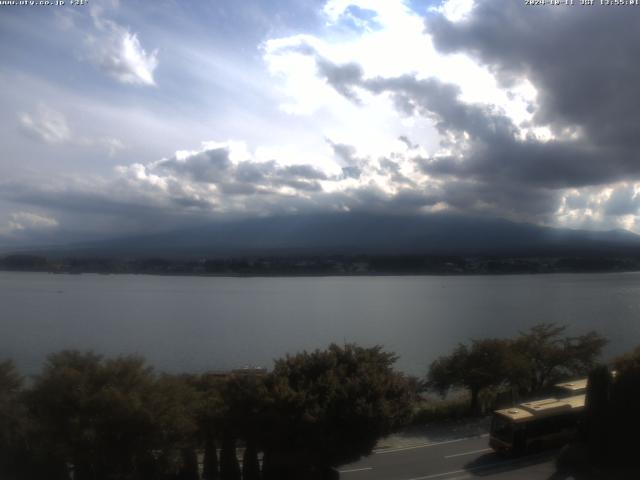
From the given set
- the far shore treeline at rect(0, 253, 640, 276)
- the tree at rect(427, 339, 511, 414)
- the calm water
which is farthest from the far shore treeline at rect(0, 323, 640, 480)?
the far shore treeline at rect(0, 253, 640, 276)

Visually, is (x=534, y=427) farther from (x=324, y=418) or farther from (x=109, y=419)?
(x=109, y=419)

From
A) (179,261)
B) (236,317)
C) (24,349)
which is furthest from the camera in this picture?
(179,261)

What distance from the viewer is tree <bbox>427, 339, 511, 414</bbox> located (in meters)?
18.6

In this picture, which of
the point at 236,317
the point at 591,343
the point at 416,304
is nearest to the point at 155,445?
the point at 591,343

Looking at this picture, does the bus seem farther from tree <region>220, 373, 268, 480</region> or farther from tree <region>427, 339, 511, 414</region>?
tree <region>220, 373, 268, 480</region>

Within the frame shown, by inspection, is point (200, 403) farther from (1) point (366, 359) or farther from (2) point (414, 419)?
(2) point (414, 419)

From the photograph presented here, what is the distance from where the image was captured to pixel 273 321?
4925 cm

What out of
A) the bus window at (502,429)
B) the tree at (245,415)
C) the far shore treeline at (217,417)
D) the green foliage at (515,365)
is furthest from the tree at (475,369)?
the tree at (245,415)

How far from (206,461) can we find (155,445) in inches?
76.9

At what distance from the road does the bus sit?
255 mm

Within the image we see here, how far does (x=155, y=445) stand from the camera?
9.91m

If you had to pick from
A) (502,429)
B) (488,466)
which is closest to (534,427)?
(502,429)

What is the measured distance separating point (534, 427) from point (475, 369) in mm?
6274

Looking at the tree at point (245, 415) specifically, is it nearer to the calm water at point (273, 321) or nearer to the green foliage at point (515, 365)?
the green foliage at point (515, 365)
